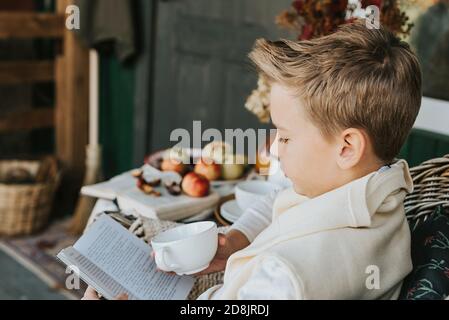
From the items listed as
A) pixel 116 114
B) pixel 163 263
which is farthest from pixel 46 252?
pixel 163 263

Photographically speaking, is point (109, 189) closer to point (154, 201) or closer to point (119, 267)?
point (154, 201)

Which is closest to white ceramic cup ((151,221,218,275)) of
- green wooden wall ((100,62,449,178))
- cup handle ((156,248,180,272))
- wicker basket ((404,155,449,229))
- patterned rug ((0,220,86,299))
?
cup handle ((156,248,180,272))

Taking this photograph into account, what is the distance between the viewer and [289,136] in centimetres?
120

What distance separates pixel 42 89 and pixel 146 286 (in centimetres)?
345

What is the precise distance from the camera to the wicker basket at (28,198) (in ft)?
12.6

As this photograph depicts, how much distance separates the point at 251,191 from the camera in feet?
6.47

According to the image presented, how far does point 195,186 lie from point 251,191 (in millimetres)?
179

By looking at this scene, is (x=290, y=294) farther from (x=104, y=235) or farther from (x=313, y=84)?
(x=104, y=235)

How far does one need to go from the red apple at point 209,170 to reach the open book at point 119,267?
0.71 meters

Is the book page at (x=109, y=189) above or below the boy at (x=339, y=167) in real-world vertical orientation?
below

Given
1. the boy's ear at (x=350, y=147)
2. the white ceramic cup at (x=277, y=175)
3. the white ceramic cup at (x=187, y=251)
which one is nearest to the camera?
the boy's ear at (x=350, y=147)

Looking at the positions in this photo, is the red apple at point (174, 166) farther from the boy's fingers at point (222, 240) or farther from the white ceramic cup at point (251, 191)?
the boy's fingers at point (222, 240)

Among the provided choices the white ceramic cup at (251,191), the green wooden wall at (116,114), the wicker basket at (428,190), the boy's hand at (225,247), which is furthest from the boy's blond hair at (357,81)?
the green wooden wall at (116,114)

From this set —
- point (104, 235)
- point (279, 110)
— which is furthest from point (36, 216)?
point (279, 110)
